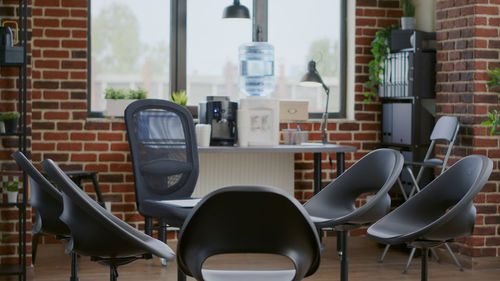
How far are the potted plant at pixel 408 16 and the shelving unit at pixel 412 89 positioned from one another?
0.42 feet

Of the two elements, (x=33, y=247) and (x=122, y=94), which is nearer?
A: (x=33, y=247)

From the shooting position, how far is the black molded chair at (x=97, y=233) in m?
2.46

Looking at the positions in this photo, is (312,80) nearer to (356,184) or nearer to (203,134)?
(203,134)

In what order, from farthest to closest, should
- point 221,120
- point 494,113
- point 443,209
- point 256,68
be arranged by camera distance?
point 256,68 → point 221,120 → point 494,113 → point 443,209

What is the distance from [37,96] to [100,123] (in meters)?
0.52

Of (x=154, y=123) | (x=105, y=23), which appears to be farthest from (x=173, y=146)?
(x=105, y=23)

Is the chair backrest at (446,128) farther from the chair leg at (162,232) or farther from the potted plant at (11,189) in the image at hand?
the potted plant at (11,189)

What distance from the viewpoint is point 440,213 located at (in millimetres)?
3344

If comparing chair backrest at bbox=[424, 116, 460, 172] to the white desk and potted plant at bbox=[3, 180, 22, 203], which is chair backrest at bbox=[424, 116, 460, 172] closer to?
the white desk

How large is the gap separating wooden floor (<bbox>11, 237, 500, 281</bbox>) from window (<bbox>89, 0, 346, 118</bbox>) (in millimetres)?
1284

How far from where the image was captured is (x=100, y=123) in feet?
19.7

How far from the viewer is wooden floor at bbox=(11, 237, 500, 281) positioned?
517 cm

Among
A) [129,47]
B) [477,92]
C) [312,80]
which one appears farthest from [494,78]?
[129,47]

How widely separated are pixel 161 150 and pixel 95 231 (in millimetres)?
2039
